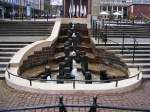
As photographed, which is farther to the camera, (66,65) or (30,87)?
(66,65)

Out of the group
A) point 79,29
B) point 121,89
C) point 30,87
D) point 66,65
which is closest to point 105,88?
point 121,89

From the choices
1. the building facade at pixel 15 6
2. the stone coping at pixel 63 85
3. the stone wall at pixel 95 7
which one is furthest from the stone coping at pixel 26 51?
the building facade at pixel 15 6

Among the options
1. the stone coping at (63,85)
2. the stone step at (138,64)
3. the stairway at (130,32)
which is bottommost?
the stone coping at (63,85)

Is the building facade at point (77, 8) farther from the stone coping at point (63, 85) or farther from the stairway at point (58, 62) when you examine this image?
the stone coping at point (63, 85)

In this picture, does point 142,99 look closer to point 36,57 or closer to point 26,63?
point 26,63

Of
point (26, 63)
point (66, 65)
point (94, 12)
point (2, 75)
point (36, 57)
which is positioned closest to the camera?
point (2, 75)

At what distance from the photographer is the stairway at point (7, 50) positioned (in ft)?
43.5

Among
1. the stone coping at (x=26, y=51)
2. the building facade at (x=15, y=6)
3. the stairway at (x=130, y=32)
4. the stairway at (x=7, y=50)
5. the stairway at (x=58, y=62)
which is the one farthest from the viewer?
the building facade at (x=15, y=6)

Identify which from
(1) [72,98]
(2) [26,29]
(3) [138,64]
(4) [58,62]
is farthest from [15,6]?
(1) [72,98]

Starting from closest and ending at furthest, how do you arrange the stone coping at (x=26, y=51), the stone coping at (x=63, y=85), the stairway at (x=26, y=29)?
the stone coping at (x=63, y=85), the stone coping at (x=26, y=51), the stairway at (x=26, y=29)

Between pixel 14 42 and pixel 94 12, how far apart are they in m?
15.1

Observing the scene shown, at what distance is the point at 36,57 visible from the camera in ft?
50.4

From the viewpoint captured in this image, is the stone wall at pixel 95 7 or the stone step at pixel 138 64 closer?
the stone step at pixel 138 64

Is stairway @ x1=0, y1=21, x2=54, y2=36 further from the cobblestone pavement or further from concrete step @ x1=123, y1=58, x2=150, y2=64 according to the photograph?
the cobblestone pavement
